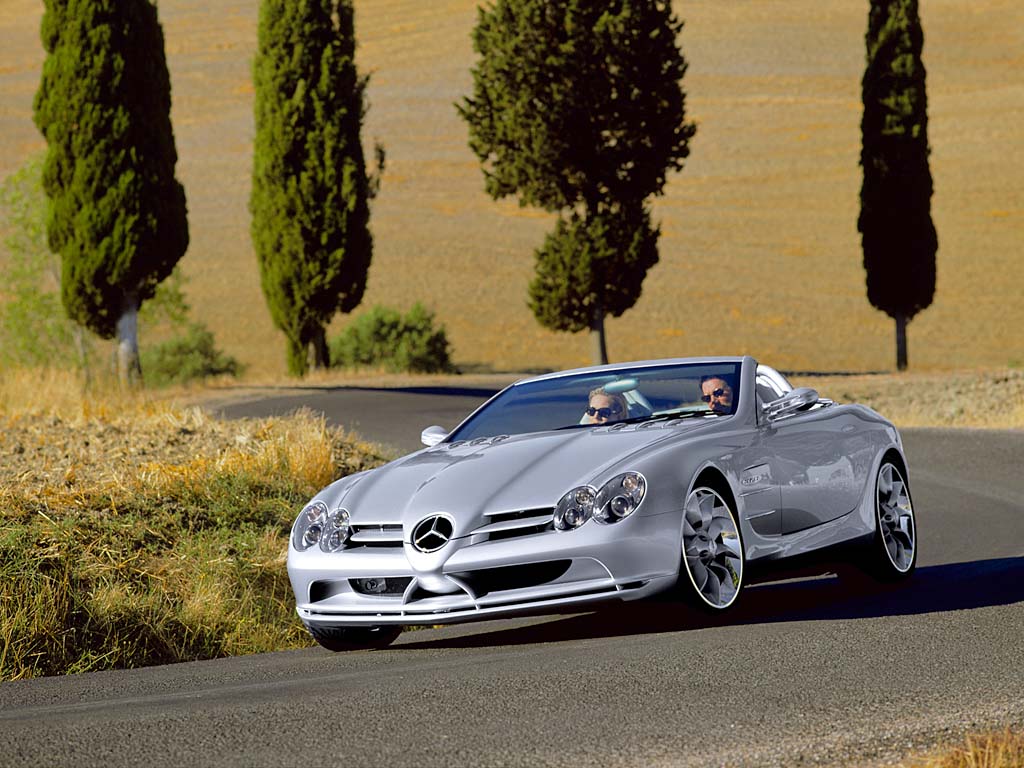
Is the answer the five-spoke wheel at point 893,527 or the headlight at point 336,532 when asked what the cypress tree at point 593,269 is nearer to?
the five-spoke wheel at point 893,527

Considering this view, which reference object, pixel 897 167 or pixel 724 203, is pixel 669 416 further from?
pixel 724 203

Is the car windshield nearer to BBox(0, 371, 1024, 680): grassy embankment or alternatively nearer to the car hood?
the car hood

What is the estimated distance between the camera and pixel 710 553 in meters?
7.83

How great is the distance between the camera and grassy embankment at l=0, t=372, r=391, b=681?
910 cm

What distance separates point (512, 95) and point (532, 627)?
89.0ft

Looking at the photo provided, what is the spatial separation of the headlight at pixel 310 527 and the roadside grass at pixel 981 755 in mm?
3770

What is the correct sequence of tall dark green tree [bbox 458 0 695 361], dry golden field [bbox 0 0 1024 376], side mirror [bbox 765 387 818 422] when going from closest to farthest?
1. side mirror [bbox 765 387 818 422]
2. tall dark green tree [bbox 458 0 695 361]
3. dry golden field [bbox 0 0 1024 376]

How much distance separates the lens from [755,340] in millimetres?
56375

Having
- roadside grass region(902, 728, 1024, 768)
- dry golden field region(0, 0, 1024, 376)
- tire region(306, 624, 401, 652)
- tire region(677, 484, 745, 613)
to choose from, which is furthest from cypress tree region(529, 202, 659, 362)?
roadside grass region(902, 728, 1024, 768)

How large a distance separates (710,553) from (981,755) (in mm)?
3157

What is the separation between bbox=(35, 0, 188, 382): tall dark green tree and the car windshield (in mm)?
21333

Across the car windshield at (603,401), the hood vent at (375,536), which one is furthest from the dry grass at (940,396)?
the hood vent at (375,536)

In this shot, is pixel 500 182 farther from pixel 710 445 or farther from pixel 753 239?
pixel 753 239

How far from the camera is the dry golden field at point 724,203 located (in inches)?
2250
